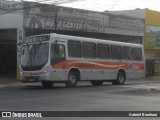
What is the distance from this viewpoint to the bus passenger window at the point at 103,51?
27328 millimetres

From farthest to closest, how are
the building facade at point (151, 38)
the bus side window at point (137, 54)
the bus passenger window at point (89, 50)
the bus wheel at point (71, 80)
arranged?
1. the building facade at point (151, 38)
2. the bus side window at point (137, 54)
3. the bus passenger window at point (89, 50)
4. the bus wheel at point (71, 80)

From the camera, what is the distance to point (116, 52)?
29.3 metres

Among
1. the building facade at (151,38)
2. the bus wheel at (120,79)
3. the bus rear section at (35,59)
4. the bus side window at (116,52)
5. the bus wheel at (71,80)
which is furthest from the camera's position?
the building facade at (151,38)

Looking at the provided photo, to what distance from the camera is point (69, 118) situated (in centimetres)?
1169

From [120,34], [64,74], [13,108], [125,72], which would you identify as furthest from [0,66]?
[13,108]

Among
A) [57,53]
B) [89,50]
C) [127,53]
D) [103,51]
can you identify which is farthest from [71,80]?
[127,53]

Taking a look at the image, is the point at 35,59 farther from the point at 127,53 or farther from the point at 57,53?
the point at 127,53

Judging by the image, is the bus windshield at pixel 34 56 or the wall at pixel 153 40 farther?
the wall at pixel 153 40

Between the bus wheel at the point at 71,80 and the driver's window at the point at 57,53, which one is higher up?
the driver's window at the point at 57,53

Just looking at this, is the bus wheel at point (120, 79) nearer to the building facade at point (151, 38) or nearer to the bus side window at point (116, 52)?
the bus side window at point (116, 52)

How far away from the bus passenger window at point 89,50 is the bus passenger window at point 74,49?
45 centimetres

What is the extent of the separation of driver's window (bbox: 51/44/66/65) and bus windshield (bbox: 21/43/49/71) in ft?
1.08

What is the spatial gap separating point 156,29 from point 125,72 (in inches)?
889

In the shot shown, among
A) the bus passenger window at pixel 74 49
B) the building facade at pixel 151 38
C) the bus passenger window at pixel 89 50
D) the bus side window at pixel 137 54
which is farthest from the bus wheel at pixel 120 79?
the building facade at pixel 151 38
